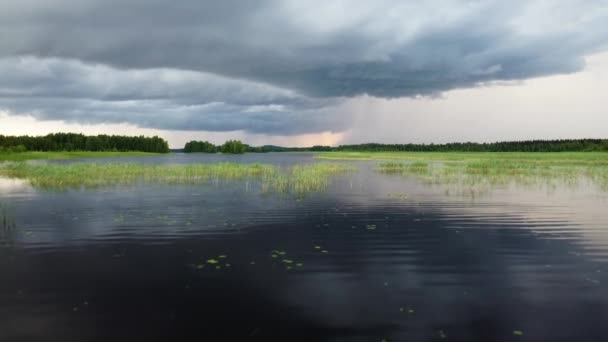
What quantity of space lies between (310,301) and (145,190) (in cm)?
3346

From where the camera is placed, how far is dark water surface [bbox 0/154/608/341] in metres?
9.25

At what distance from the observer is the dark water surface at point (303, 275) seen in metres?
9.25

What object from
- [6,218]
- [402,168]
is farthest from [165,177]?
[402,168]

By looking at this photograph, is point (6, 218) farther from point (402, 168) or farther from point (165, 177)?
point (402, 168)

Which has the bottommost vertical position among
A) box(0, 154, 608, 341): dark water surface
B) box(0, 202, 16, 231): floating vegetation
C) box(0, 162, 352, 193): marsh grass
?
box(0, 154, 608, 341): dark water surface

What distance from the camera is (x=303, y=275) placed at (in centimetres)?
1310

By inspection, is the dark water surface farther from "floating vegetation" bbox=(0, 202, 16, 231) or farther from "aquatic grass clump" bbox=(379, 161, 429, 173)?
→ "aquatic grass clump" bbox=(379, 161, 429, 173)

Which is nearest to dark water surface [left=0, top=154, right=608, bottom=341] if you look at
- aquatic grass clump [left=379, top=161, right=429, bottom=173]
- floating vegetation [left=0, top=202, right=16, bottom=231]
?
floating vegetation [left=0, top=202, right=16, bottom=231]

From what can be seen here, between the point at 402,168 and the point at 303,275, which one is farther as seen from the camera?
the point at 402,168

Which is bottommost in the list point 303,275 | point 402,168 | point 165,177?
point 303,275

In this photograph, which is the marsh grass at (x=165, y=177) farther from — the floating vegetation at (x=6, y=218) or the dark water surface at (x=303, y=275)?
the dark water surface at (x=303, y=275)

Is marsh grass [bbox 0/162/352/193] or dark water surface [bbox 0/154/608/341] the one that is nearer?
dark water surface [bbox 0/154/608/341]

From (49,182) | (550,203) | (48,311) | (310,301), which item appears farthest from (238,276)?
(49,182)

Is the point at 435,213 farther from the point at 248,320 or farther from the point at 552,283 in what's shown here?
the point at 248,320
